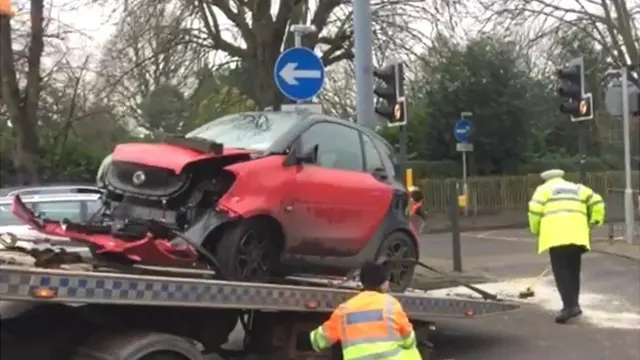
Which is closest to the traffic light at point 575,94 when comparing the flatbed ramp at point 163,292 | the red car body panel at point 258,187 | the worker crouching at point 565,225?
the worker crouching at point 565,225

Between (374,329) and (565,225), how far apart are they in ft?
19.9

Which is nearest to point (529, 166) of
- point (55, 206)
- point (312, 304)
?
point (55, 206)

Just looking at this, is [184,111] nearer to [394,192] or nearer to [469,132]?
[469,132]

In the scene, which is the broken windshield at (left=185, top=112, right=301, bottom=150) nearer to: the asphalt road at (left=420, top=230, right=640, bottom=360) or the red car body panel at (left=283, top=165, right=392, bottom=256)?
the red car body panel at (left=283, top=165, right=392, bottom=256)

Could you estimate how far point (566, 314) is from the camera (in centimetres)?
→ 1149

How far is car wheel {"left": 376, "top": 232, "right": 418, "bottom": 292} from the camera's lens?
9414 mm

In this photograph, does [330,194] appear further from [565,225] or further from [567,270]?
[567,270]

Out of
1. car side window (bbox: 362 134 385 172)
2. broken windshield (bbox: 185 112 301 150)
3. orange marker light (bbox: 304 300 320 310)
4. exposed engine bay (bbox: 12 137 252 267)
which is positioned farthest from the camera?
car side window (bbox: 362 134 385 172)

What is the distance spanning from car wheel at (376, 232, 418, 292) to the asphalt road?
74 cm

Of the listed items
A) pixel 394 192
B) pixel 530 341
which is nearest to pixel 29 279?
pixel 394 192

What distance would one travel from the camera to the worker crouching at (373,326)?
5.98 meters

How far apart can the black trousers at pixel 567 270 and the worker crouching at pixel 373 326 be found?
5.89 m

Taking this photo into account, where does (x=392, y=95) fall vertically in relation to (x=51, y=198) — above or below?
above

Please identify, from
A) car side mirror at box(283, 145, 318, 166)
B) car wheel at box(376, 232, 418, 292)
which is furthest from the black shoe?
car side mirror at box(283, 145, 318, 166)
